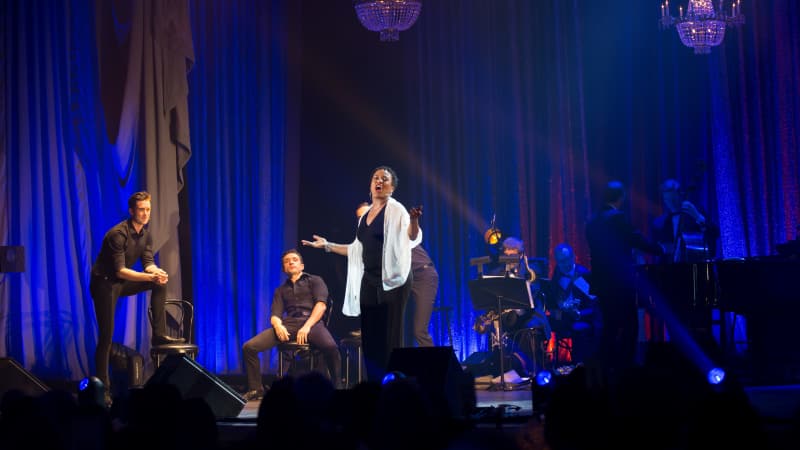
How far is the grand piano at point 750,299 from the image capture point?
851 cm

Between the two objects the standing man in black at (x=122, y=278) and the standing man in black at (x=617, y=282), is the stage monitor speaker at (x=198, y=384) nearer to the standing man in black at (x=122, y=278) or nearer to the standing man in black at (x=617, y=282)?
the standing man in black at (x=122, y=278)

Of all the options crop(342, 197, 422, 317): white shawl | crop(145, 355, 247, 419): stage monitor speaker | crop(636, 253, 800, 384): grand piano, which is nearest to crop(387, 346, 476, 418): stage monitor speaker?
crop(342, 197, 422, 317): white shawl

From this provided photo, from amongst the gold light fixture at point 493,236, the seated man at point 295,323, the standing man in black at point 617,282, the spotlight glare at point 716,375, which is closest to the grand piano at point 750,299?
the standing man in black at point 617,282

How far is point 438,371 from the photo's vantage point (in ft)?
20.7

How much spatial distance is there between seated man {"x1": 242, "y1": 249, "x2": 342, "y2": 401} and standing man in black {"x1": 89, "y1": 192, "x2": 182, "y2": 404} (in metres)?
1.23

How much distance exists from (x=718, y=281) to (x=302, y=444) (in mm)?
5820

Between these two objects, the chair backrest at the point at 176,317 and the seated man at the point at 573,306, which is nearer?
the chair backrest at the point at 176,317

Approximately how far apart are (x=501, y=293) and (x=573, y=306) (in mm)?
1013

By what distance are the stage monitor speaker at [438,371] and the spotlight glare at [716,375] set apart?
1523mm

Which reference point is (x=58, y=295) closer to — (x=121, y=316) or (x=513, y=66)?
(x=121, y=316)

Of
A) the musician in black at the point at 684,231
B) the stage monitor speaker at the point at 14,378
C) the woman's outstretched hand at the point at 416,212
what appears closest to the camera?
the woman's outstretched hand at the point at 416,212

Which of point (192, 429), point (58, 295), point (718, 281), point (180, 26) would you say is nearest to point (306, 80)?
point (180, 26)

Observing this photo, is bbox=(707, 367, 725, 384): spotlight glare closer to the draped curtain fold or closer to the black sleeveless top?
the black sleeveless top

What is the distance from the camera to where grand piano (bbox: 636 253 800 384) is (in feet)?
27.9
